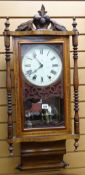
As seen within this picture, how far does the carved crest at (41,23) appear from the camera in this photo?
155cm

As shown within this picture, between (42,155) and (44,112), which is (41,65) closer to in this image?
(44,112)

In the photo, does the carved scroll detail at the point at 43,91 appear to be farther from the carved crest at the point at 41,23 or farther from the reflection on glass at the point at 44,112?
the carved crest at the point at 41,23

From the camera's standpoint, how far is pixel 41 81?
1553 millimetres

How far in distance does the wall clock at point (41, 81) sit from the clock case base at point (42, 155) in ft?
0.16

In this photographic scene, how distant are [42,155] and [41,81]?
36 cm

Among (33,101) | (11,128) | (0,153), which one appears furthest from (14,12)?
(0,153)

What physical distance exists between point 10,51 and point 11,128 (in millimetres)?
370

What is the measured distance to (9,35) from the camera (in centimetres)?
151

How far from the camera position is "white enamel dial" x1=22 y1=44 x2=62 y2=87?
1.54m

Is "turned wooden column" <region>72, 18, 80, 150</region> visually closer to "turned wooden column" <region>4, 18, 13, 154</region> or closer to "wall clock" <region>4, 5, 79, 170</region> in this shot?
"wall clock" <region>4, 5, 79, 170</region>

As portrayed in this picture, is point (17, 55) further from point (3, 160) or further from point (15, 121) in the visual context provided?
point (3, 160)

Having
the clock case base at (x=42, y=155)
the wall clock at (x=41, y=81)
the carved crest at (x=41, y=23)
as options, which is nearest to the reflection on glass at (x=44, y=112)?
the wall clock at (x=41, y=81)

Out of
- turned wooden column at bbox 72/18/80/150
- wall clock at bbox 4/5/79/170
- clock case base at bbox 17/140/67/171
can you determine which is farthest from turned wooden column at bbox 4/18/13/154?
turned wooden column at bbox 72/18/80/150

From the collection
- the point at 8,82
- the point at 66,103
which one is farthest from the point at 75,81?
the point at 8,82
